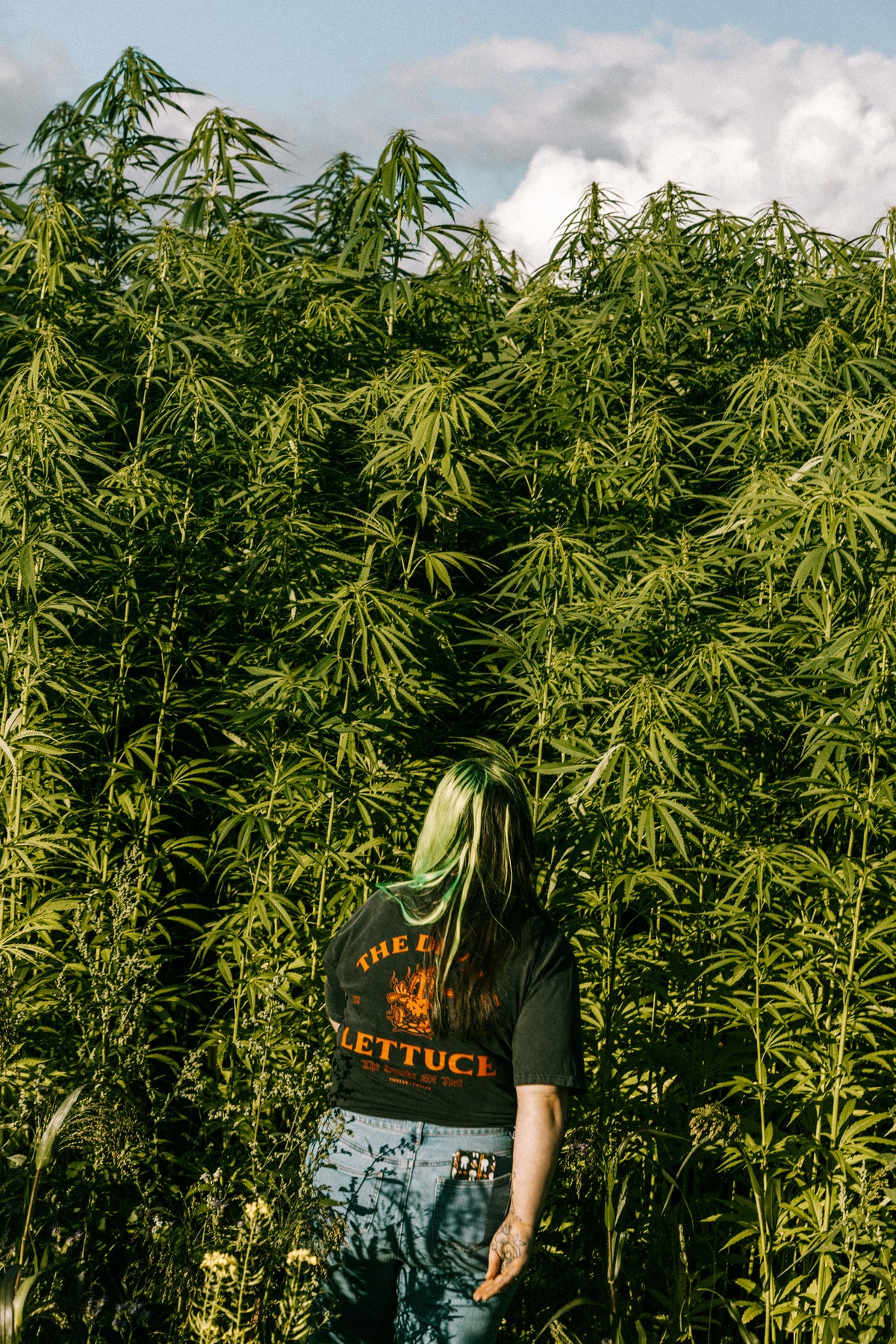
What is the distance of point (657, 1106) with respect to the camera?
2533 mm

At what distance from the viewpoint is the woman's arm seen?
1565mm

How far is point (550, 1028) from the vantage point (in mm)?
1607

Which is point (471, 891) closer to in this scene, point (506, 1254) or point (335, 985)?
point (335, 985)

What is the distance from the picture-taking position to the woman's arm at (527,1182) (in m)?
1.57

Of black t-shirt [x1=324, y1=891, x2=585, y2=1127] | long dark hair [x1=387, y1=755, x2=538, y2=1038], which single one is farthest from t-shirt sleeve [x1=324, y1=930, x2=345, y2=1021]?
long dark hair [x1=387, y1=755, x2=538, y2=1038]

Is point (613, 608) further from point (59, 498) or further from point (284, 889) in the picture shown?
point (59, 498)

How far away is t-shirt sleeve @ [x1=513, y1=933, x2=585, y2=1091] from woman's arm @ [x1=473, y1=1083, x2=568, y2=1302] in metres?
0.02

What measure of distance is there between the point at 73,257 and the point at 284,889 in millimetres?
1977

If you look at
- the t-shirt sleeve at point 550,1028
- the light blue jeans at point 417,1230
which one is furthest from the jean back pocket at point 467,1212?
the t-shirt sleeve at point 550,1028

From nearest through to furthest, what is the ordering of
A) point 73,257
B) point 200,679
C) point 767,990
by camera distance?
point 767,990 → point 200,679 → point 73,257

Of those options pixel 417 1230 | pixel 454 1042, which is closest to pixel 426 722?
pixel 454 1042

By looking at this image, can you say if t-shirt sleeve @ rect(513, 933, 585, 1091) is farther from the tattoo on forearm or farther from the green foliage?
the green foliage

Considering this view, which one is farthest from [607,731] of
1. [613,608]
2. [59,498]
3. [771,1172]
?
[59,498]

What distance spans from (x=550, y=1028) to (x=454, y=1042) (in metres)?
0.14
